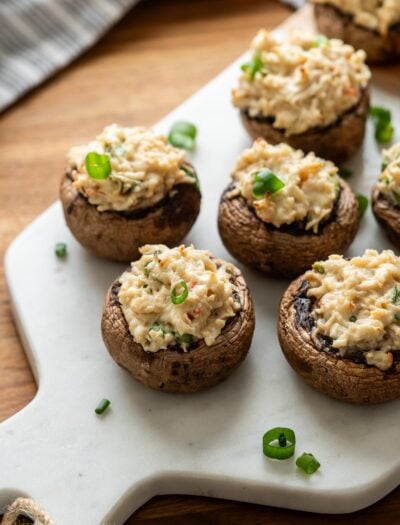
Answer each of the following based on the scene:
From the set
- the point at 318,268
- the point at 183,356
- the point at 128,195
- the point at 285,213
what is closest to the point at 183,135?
the point at 128,195

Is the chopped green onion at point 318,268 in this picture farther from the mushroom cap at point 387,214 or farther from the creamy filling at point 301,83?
the creamy filling at point 301,83

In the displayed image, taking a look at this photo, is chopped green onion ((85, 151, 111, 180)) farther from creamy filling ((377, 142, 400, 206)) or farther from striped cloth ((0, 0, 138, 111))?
striped cloth ((0, 0, 138, 111))

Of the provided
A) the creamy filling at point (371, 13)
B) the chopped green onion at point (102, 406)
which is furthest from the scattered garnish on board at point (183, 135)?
the chopped green onion at point (102, 406)

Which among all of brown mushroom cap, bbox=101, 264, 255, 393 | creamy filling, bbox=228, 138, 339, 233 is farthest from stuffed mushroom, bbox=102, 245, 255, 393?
creamy filling, bbox=228, 138, 339, 233

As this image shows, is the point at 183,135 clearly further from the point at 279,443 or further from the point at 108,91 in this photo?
the point at 279,443

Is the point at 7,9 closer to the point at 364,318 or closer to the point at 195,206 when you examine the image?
the point at 195,206

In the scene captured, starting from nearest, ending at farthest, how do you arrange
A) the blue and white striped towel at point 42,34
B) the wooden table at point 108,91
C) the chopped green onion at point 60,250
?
the chopped green onion at point 60,250 < the wooden table at point 108,91 < the blue and white striped towel at point 42,34

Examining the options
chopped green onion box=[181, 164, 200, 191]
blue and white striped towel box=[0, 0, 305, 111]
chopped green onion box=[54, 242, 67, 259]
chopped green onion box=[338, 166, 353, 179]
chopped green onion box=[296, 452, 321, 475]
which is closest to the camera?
chopped green onion box=[296, 452, 321, 475]
